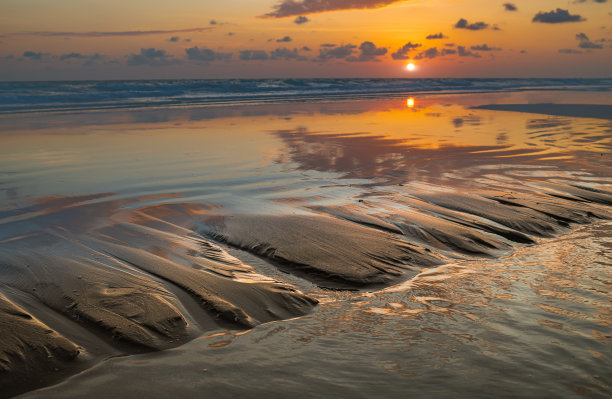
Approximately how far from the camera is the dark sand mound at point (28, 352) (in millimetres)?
2525

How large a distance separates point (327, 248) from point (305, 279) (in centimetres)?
66

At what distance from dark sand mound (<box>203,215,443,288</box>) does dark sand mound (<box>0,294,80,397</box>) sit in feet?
6.36

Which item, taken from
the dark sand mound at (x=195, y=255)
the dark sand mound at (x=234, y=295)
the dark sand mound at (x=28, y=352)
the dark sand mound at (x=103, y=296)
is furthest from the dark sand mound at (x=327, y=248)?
the dark sand mound at (x=28, y=352)

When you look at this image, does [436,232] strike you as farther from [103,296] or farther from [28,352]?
[28,352]

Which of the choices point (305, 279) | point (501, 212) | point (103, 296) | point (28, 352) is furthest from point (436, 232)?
point (28, 352)

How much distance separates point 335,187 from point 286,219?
84.1 inches

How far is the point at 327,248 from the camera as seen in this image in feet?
15.4

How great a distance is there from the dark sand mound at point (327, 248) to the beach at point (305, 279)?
0.02 metres

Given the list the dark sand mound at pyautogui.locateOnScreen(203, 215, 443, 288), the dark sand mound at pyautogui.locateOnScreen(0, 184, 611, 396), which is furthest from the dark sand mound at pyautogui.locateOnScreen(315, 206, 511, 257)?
the dark sand mound at pyautogui.locateOnScreen(203, 215, 443, 288)

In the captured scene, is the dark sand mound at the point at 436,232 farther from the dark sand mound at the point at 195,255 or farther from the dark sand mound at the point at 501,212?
the dark sand mound at the point at 501,212

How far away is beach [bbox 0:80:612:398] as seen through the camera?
8.61 ft

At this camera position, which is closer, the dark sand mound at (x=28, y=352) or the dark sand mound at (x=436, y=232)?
the dark sand mound at (x=28, y=352)

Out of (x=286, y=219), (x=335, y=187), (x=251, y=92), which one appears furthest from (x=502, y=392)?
(x=251, y=92)

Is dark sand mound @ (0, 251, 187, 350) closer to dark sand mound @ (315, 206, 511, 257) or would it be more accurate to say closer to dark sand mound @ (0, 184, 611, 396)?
dark sand mound @ (0, 184, 611, 396)
